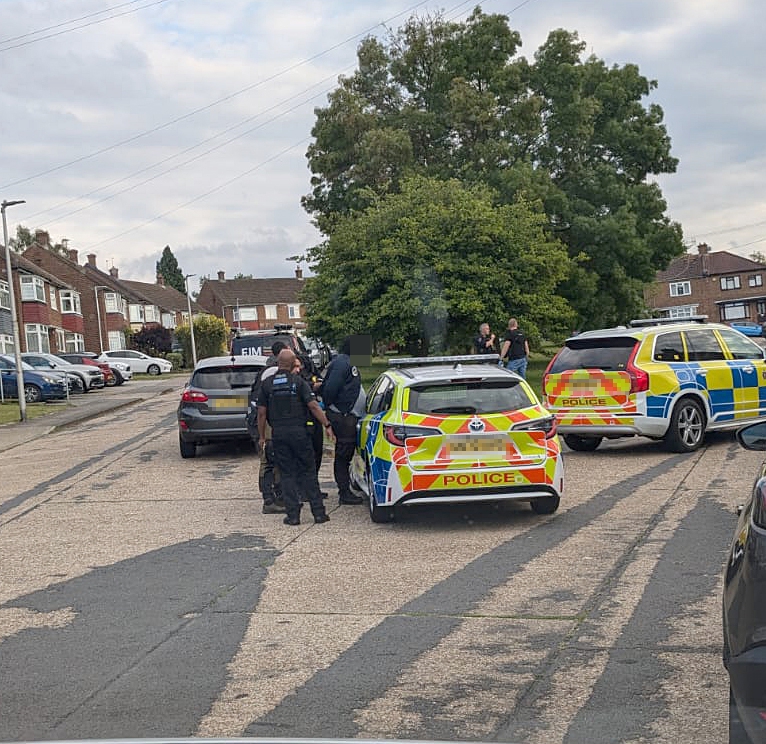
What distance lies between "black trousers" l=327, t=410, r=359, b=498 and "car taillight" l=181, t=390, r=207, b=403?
18.0 ft

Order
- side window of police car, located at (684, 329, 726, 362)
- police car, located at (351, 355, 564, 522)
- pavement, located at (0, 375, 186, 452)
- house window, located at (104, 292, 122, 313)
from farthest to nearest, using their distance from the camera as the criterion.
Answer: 1. house window, located at (104, 292, 122, 313)
2. pavement, located at (0, 375, 186, 452)
3. side window of police car, located at (684, 329, 726, 362)
4. police car, located at (351, 355, 564, 522)

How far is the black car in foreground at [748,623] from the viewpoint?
11.3 feet

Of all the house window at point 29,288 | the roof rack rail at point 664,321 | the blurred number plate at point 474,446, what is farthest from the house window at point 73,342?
the blurred number plate at point 474,446

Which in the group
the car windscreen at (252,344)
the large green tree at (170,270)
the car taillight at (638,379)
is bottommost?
the car taillight at (638,379)

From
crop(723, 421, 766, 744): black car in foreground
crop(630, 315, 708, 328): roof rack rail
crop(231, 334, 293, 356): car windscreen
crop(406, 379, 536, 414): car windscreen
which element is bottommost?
crop(723, 421, 766, 744): black car in foreground

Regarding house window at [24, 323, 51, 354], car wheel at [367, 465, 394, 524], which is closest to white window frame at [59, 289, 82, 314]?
house window at [24, 323, 51, 354]

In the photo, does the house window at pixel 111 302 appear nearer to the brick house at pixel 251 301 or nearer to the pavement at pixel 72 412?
the pavement at pixel 72 412

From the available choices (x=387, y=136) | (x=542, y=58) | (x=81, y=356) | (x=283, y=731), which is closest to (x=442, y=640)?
(x=283, y=731)

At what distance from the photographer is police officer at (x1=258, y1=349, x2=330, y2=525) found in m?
10.5

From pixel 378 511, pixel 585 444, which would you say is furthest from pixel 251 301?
pixel 378 511

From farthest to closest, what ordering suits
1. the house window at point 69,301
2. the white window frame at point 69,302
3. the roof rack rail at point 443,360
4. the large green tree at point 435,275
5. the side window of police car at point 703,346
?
the house window at point 69,301 → the white window frame at point 69,302 → the large green tree at point 435,275 → the side window of police car at point 703,346 → the roof rack rail at point 443,360

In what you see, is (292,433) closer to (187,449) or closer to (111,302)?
(187,449)

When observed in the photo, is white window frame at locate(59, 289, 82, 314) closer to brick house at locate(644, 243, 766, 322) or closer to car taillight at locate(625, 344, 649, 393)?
brick house at locate(644, 243, 766, 322)

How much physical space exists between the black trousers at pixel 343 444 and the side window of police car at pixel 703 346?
210 inches
